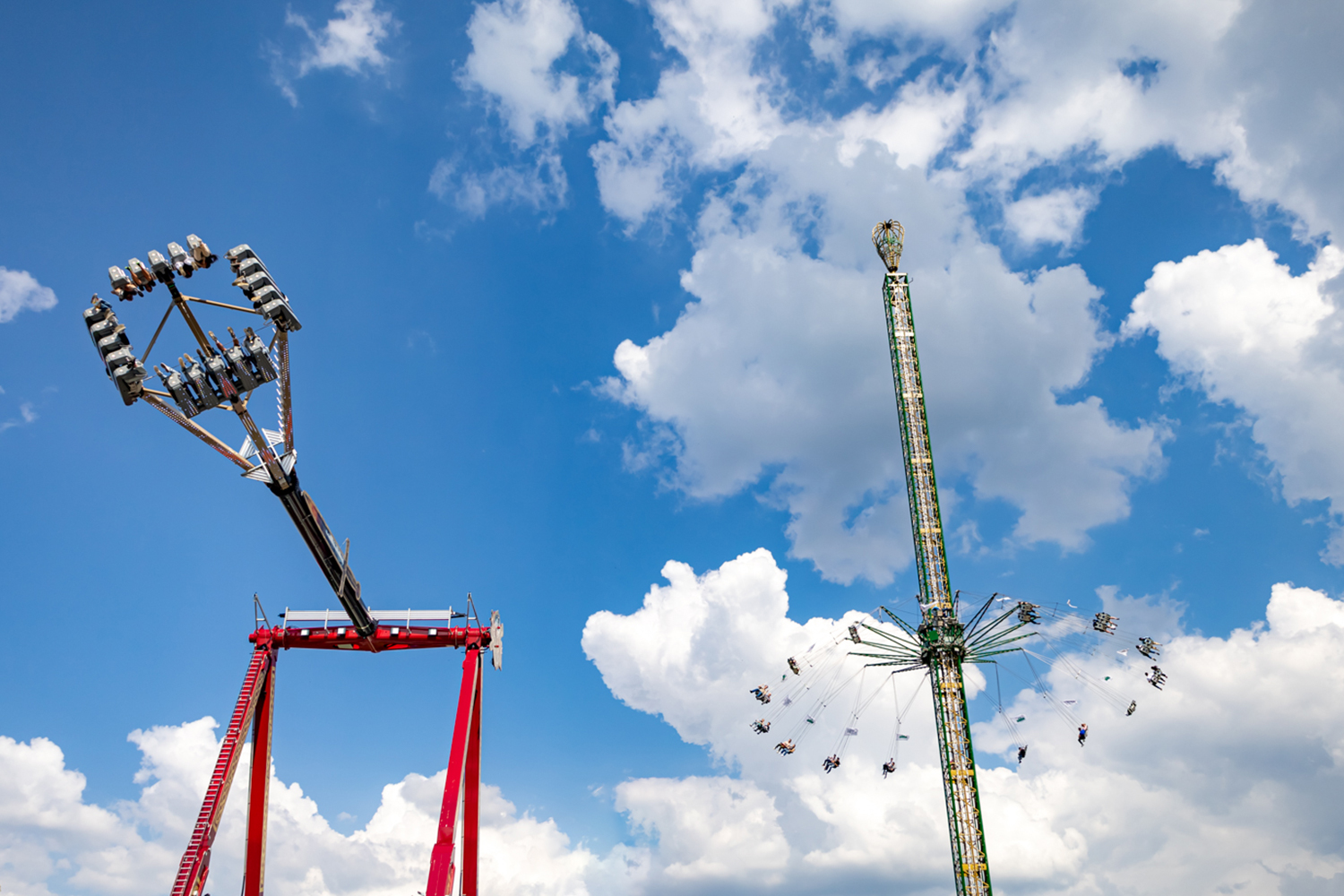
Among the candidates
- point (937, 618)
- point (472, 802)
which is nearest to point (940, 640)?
point (937, 618)

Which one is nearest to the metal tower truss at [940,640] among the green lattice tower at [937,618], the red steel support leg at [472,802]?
the green lattice tower at [937,618]

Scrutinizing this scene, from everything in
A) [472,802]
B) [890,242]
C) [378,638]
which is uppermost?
[890,242]

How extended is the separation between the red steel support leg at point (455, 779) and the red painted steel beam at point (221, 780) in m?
11.6

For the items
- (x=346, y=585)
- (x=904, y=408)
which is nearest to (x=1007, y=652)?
(x=904, y=408)

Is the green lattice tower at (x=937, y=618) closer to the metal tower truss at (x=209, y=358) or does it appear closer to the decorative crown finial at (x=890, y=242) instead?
the decorative crown finial at (x=890, y=242)

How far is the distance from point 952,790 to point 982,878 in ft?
20.3

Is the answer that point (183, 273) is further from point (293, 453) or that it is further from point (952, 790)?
point (952, 790)

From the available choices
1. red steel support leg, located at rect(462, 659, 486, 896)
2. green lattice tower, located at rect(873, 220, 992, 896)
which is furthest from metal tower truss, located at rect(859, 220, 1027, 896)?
red steel support leg, located at rect(462, 659, 486, 896)

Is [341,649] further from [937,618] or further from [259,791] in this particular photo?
[937,618]

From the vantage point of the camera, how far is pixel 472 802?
55688 mm

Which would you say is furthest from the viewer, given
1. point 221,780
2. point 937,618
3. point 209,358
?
point 937,618

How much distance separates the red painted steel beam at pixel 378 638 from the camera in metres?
53.9

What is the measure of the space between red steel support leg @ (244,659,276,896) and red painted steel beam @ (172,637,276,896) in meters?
0.47

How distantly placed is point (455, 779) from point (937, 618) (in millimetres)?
40137
